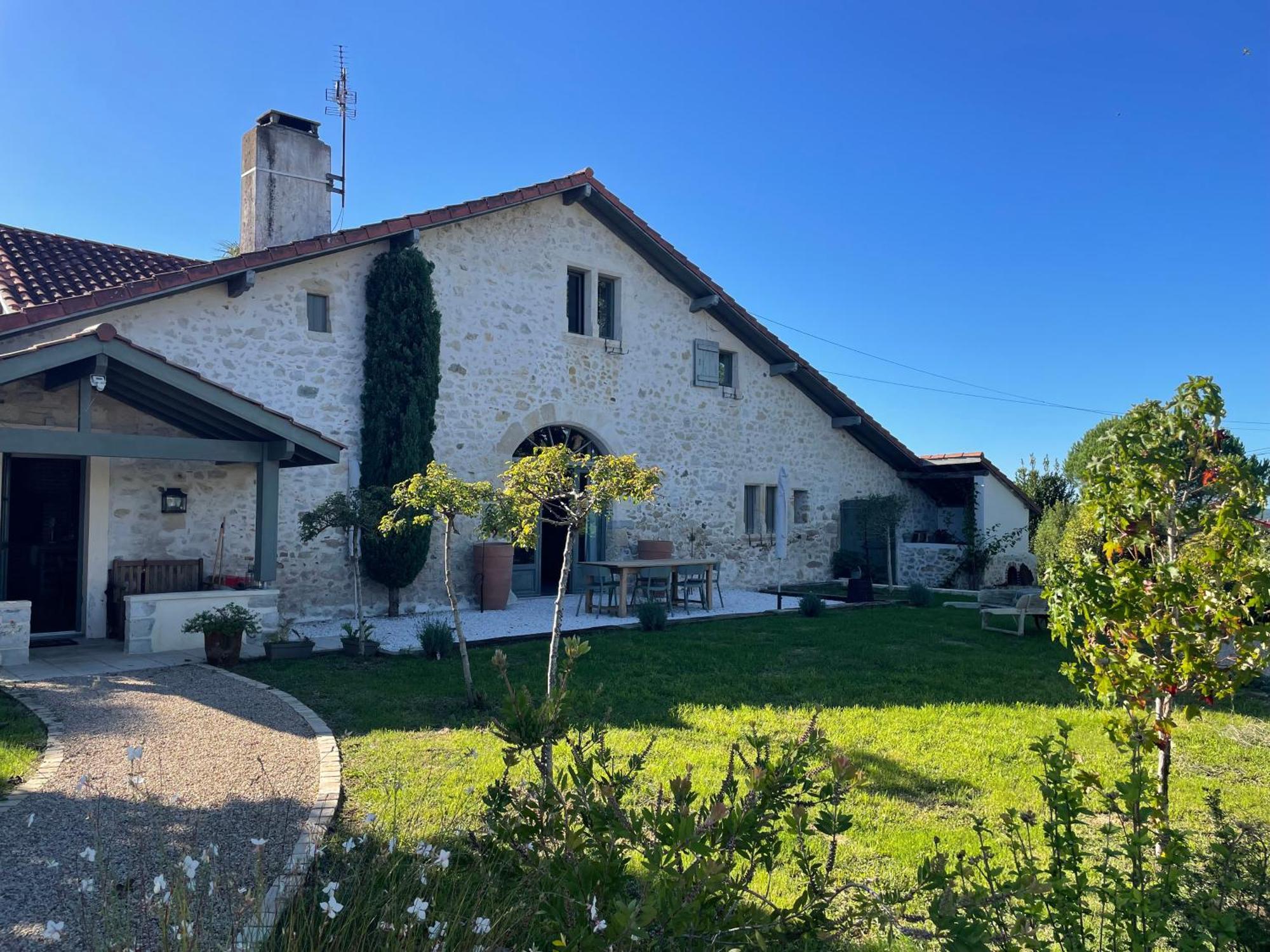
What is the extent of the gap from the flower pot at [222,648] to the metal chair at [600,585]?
4.74 m

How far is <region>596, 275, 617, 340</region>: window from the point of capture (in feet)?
47.0

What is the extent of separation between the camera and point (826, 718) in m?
6.22

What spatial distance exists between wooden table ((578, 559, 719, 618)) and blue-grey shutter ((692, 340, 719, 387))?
12.5ft

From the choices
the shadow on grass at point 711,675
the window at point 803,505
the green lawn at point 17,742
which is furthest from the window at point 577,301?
the green lawn at point 17,742

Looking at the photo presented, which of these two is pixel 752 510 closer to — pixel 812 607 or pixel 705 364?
pixel 705 364

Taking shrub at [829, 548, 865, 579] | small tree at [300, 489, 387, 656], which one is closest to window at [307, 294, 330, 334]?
small tree at [300, 489, 387, 656]

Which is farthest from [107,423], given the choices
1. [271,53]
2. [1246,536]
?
[1246,536]

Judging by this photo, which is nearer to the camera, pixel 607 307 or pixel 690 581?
pixel 690 581

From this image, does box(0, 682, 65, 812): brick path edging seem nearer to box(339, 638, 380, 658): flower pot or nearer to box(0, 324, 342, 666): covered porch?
box(0, 324, 342, 666): covered porch

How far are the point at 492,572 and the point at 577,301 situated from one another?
472 centimetres

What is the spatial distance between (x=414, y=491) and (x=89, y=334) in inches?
131

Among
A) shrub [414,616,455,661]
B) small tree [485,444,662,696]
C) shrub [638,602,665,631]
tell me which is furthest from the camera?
shrub [638,602,665,631]

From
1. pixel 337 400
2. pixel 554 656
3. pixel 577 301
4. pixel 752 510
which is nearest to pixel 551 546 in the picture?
pixel 577 301

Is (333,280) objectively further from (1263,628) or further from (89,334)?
(1263,628)
